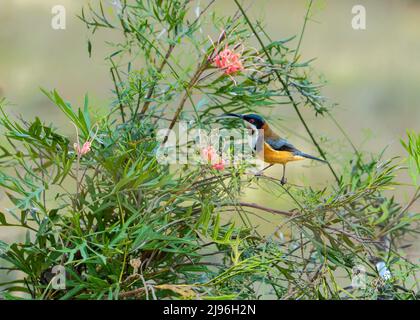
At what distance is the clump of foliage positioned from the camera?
519 millimetres

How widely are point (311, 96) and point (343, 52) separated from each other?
813mm

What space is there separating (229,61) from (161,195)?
0.11m

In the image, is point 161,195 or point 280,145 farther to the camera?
point 280,145

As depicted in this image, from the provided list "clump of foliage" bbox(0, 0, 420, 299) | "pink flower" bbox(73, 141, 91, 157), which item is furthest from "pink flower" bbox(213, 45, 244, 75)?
"pink flower" bbox(73, 141, 91, 157)

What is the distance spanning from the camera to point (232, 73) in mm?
545

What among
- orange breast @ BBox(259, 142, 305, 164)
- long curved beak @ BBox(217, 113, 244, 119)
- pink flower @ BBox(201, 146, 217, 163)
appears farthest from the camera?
orange breast @ BBox(259, 142, 305, 164)

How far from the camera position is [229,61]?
54 cm

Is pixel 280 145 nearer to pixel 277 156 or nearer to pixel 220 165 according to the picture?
pixel 277 156

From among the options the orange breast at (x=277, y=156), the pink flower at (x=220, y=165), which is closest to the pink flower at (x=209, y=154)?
the pink flower at (x=220, y=165)

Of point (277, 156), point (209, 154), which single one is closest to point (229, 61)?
point (209, 154)

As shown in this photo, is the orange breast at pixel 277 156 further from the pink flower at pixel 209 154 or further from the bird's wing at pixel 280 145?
the pink flower at pixel 209 154

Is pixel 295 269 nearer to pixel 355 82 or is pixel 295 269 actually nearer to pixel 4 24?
pixel 4 24

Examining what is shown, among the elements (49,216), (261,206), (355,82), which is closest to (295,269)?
(261,206)

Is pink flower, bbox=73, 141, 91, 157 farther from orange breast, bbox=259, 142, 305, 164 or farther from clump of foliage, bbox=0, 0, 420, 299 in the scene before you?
orange breast, bbox=259, 142, 305, 164
